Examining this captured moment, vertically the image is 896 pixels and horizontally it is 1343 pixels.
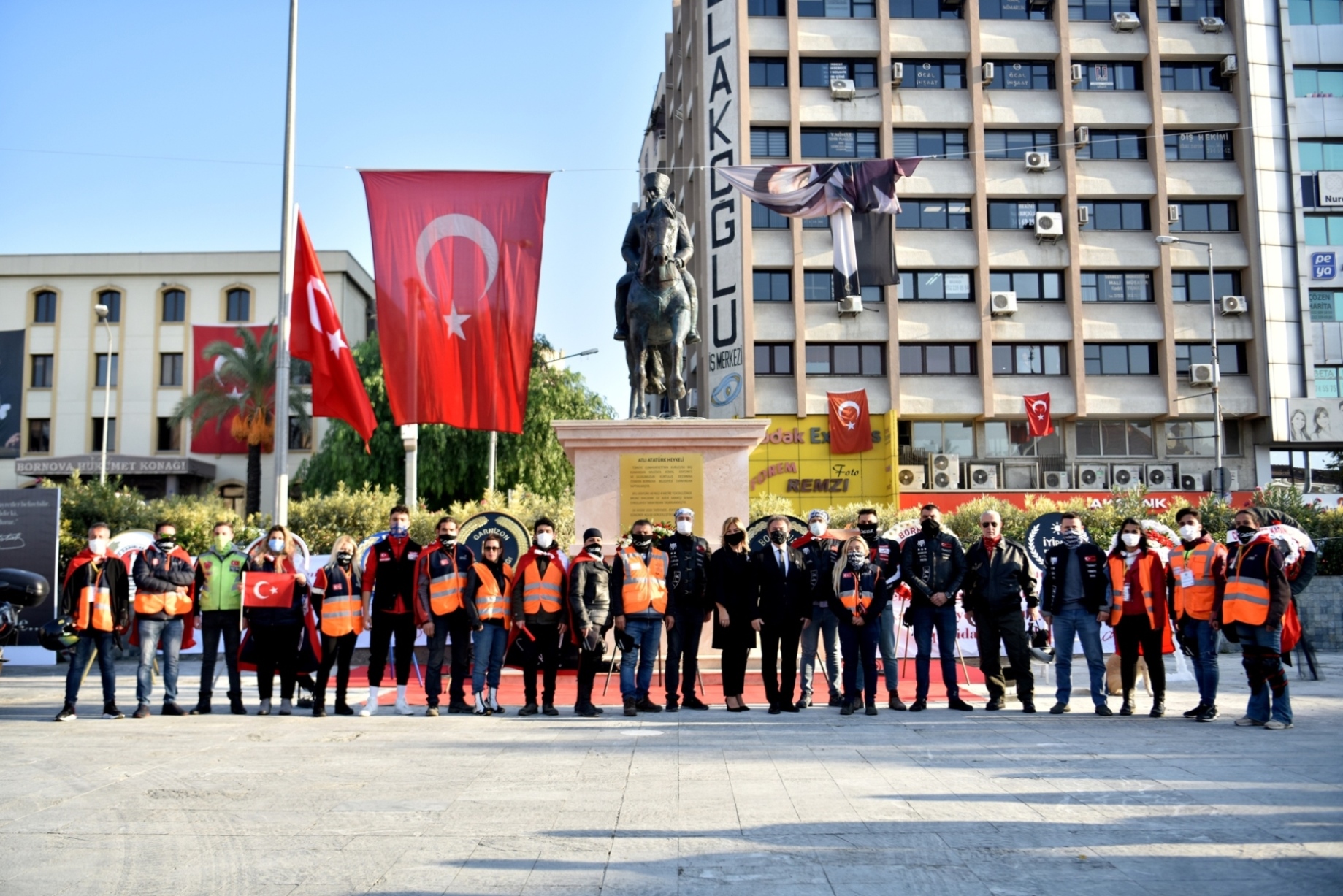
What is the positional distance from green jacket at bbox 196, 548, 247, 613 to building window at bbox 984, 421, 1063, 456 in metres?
35.4

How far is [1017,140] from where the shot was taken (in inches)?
1697

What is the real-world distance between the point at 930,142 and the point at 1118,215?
24.7 feet

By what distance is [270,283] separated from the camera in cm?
5712

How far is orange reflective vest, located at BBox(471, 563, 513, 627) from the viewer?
1116cm

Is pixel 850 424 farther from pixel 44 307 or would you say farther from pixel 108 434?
pixel 44 307

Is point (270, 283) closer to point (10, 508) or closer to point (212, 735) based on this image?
point (10, 508)

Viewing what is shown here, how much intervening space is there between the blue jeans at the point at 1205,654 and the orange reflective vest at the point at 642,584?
4.96 metres

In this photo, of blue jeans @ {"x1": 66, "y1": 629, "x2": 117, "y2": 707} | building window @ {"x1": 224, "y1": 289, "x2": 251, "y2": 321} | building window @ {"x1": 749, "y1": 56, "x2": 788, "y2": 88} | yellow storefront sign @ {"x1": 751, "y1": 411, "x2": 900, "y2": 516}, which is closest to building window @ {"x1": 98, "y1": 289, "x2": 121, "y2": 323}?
building window @ {"x1": 224, "y1": 289, "x2": 251, "y2": 321}

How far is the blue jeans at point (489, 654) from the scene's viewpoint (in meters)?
11.4

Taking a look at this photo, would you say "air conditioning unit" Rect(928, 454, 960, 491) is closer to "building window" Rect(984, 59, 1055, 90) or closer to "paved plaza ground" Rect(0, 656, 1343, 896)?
"building window" Rect(984, 59, 1055, 90)

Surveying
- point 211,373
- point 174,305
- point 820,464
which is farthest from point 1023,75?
point 174,305

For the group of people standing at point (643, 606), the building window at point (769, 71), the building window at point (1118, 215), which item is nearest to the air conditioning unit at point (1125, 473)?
the building window at point (1118, 215)

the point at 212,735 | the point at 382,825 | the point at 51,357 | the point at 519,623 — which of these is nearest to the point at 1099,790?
the point at 382,825

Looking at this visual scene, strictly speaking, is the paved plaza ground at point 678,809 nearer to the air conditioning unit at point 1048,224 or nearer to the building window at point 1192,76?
the air conditioning unit at point 1048,224
